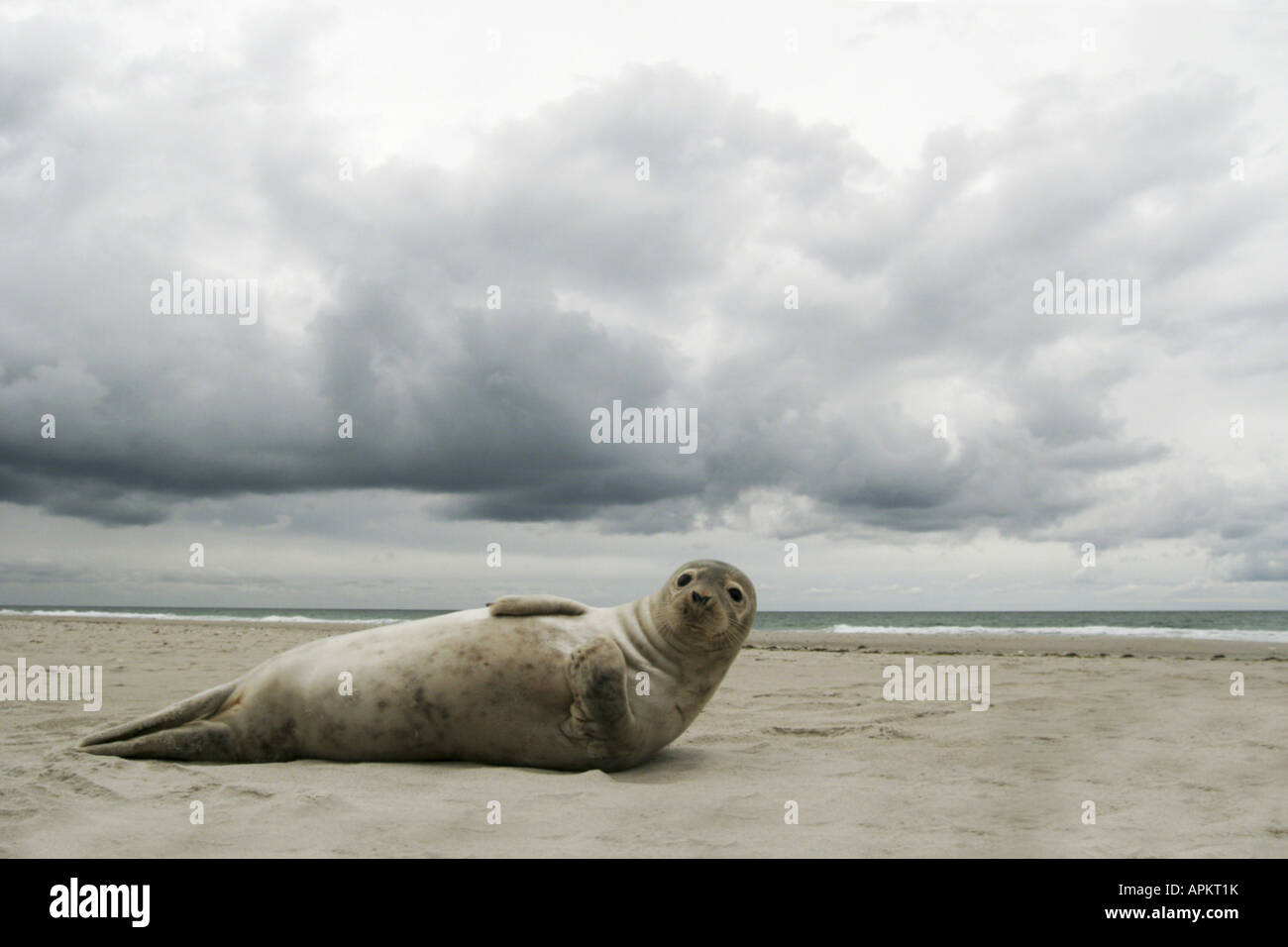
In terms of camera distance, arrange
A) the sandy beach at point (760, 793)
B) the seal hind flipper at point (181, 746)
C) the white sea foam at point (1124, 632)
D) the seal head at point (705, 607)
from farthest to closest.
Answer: the white sea foam at point (1124, 632) → the seal head at point (705, 607) → the seal hind flipper at point (181, 746) → the sandy beach at point (760, 793)

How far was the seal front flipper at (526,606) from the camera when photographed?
4.64 meters

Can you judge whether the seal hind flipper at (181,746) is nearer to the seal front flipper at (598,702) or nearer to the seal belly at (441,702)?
the seal belly at (441,702)

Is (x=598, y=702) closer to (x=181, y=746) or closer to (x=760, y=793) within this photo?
(x=760, y=793)

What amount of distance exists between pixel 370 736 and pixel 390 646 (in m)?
0.44

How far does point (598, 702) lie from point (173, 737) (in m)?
2.08

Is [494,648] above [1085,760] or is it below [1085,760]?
above

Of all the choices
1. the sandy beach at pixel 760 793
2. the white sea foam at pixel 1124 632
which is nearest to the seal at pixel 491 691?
the sandy beach at pixel 760 793

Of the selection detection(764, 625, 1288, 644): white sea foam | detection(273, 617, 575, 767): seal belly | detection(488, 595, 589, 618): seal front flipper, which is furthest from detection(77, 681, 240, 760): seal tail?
detection(764, 625, 1288, 644): white sea foam

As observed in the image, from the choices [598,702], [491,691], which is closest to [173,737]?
[491,691]

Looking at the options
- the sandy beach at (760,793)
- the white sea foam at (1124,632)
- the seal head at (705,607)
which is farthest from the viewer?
the white sea foam at (1124,632)

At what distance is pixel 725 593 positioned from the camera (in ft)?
15.3

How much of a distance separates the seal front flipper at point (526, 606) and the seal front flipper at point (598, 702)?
37cm

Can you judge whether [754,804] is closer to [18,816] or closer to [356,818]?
[356,818]
